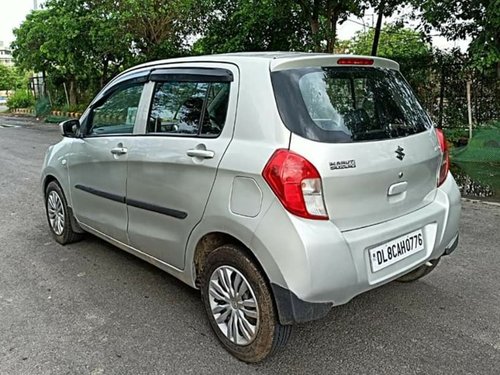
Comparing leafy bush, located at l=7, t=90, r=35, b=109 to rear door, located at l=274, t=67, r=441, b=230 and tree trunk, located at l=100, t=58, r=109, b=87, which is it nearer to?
tree trunk, located at l=100, t=58, r=109, b=87

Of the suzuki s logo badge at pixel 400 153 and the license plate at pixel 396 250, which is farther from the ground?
the suzuki s logo badge at pixel 400 153

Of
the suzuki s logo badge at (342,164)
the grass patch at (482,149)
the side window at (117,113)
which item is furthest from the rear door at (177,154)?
the grass patch at (482,149)

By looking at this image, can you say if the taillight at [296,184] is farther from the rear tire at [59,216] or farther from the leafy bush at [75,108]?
the leafy bush at [75,108]

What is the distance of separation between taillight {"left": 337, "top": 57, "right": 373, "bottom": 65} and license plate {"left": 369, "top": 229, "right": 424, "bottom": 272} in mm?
1050

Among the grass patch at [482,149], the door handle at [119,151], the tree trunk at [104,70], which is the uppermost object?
the tree trunk at [104,70]

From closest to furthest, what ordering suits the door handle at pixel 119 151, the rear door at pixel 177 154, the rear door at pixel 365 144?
the rear door at pixel 365 144, the rear door at pixel 177 154, the door handle at pixel 119 151

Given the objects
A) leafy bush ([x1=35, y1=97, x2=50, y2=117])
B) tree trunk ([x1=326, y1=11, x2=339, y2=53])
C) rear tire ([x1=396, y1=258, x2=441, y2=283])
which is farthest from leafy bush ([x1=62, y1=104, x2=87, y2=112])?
rear tire ([x1=396, y1=258, x2=441, y2=283])

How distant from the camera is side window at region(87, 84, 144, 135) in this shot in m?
3.45

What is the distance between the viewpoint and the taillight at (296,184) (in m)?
2.32

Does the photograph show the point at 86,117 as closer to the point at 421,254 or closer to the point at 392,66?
the point at 392,66

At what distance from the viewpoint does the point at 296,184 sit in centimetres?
232

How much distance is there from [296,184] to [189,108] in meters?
1.03

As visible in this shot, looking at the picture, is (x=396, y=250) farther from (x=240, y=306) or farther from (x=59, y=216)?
(x=59, y=216)

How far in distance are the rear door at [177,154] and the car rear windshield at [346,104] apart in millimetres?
374
